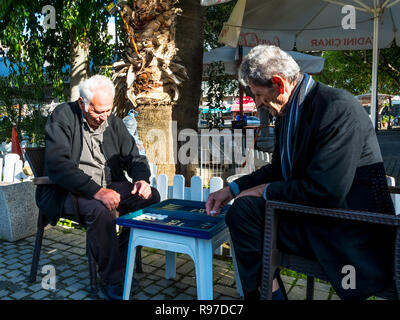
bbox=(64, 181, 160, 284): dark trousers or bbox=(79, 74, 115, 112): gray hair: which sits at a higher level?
bbox=(79, 74, 115, 112): gray hair

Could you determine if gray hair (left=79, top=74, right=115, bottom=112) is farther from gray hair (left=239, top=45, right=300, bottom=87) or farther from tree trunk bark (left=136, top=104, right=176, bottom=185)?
tree trunk bark (left=136, top=104, right=176, bottom=185)

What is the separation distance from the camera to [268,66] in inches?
74.5

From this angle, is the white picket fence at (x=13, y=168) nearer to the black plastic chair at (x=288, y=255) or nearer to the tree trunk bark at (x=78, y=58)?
the tree trunk bark at (x=78, y=58)

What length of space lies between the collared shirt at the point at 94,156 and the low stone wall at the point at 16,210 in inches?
56.2

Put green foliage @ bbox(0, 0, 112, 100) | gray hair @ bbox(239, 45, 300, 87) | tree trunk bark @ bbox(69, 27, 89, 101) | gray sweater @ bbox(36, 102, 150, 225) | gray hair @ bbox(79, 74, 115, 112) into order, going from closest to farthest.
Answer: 1. gray hair @ bbox(239, 45, 300, 87)
2. gray sweater @ bbox(36, 102, 150, 225)
3. gray hair @ bbox(79, 74, 115, 112)
4. green foliage @ bbox(0, 0, 112, 100)
5. tree trunk bark @ bbox(69, 27, 89, 101)

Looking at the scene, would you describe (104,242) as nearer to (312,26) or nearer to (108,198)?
(108,198)

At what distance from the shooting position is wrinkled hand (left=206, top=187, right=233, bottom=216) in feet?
7.26

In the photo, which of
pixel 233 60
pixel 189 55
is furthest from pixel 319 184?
pixel 233 60

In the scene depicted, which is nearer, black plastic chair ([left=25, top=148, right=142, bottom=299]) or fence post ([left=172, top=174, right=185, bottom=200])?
black plastic chair ([left=25, top=148, right=142, bottom=299])

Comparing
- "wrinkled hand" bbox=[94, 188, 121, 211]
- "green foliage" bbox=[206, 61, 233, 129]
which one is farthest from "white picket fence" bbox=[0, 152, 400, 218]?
"green foliage" bbox=[206, 61, 233, 129]

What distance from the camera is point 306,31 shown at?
6133mm

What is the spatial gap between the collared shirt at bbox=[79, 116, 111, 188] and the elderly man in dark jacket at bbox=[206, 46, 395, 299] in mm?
1383
